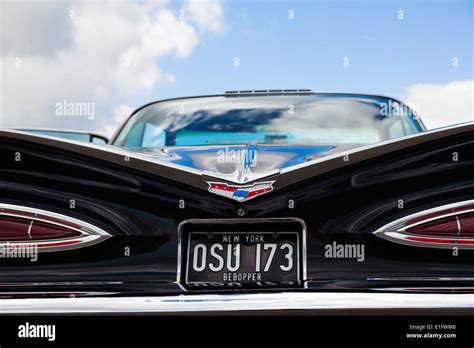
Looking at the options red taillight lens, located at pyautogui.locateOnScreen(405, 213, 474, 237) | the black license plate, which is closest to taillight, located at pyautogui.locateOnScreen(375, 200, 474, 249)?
red taillight lens, located at pyautogui.locateOnScreen(405, 213, 474, 237)

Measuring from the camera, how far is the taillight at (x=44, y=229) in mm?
2301

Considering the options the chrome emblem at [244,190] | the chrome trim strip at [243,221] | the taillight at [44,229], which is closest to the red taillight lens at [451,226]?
the chrome trim strip at [243,221]

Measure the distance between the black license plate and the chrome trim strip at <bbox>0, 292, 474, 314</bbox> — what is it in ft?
0.26

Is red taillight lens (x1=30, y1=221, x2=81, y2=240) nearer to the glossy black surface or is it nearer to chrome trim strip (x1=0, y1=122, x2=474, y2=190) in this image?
the glossy black surface

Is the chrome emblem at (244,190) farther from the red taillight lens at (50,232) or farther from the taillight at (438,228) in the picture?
the red taillight lens at (50,232)

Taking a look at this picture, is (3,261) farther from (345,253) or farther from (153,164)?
(345,253)

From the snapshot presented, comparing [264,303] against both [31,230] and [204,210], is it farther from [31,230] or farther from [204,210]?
[31,230]

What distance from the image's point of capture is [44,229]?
2.30 m

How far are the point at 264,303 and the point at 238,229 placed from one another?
0.27 metres

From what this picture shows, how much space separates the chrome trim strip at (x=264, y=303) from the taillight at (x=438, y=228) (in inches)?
6.9

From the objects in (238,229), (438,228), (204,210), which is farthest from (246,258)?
(438,228)

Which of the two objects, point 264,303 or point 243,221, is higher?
point 243,221
